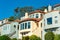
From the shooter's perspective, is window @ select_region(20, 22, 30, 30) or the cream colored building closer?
the cream colored building

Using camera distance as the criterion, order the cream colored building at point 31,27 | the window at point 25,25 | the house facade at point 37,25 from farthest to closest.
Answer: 1. the window at point 25,25
2. the cream colored building at point 31,27
3. the house facade at point 37,25

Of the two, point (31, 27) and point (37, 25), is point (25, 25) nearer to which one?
point (31, 27)

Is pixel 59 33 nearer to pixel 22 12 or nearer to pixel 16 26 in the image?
pixel 16 26

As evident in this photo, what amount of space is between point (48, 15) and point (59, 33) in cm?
627

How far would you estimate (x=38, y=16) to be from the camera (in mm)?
68188

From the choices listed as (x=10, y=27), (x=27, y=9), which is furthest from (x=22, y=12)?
(x=10, y=27)

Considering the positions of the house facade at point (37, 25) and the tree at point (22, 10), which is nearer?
the house facade at point (37, 25)

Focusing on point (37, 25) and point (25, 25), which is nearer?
point (37, 25)

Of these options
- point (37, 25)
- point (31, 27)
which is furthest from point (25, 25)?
point (37, 25)

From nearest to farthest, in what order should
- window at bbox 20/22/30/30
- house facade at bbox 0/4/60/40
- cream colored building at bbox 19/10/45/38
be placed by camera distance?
house facade at bbox 0/4/60/40 → cream colored building at bbox 19/10/45/38 → window at bbox 20/22/30/30

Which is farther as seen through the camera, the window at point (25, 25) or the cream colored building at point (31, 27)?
the window at point (25, 25)

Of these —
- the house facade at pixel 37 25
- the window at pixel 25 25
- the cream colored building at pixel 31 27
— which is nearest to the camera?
the house facade at pixel 37 25

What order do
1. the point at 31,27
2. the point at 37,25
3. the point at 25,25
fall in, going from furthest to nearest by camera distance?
the point at 25,25
the point at 37,25
the point at 31,27

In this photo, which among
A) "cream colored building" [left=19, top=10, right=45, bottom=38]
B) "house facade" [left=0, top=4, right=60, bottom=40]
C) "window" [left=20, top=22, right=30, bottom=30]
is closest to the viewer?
"house facade" [left=0, top=4, right=60, bottom=40]
